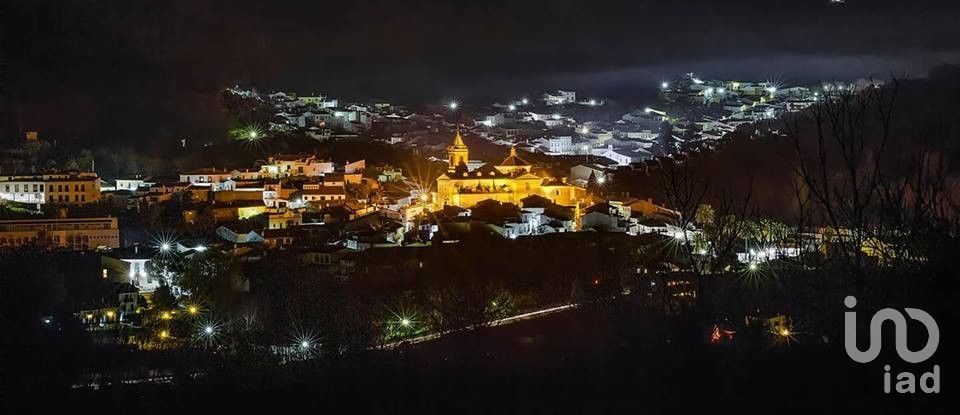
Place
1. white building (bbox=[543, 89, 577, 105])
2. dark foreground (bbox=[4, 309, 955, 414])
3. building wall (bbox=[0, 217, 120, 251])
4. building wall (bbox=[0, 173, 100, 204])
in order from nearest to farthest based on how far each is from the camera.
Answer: dark foreground (bbox=[4, 309, 955, 414]), building wall (bbox=[0, 217, 120, 251]), building wall (bbox=[0, 173, 100, 204]), white building (bbox=[543, 89, 577, 105])

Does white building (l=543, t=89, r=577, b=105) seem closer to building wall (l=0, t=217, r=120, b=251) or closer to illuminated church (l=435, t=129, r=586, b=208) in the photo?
illuminated church (l=435, t=129, r=586, b=208)

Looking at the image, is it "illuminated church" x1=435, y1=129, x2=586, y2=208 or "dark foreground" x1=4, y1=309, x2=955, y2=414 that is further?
"illuminated church" x1=435, y1=129, x2=586, y2=208

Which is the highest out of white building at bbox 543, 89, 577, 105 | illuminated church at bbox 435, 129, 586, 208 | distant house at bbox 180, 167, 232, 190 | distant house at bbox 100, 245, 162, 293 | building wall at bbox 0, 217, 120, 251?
white building at bbox 543, 89, 577, 105

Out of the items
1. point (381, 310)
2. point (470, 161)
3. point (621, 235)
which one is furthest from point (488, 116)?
point (381, 310)

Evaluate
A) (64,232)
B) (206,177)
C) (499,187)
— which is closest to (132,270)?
(64,232)

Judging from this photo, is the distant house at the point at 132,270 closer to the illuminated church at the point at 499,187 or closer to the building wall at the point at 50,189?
the building wall at the point at 50,189

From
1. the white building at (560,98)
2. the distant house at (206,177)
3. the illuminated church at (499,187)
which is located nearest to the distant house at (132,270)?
the distant house at (206,177)

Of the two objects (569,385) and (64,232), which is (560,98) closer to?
(64,232)

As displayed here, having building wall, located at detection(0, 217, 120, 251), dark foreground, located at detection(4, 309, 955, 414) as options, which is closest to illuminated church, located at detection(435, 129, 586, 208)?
building wall, located at detection(0, 217, 120, 251)

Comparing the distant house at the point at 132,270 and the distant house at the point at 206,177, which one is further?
the distant house at the point at 206,177
